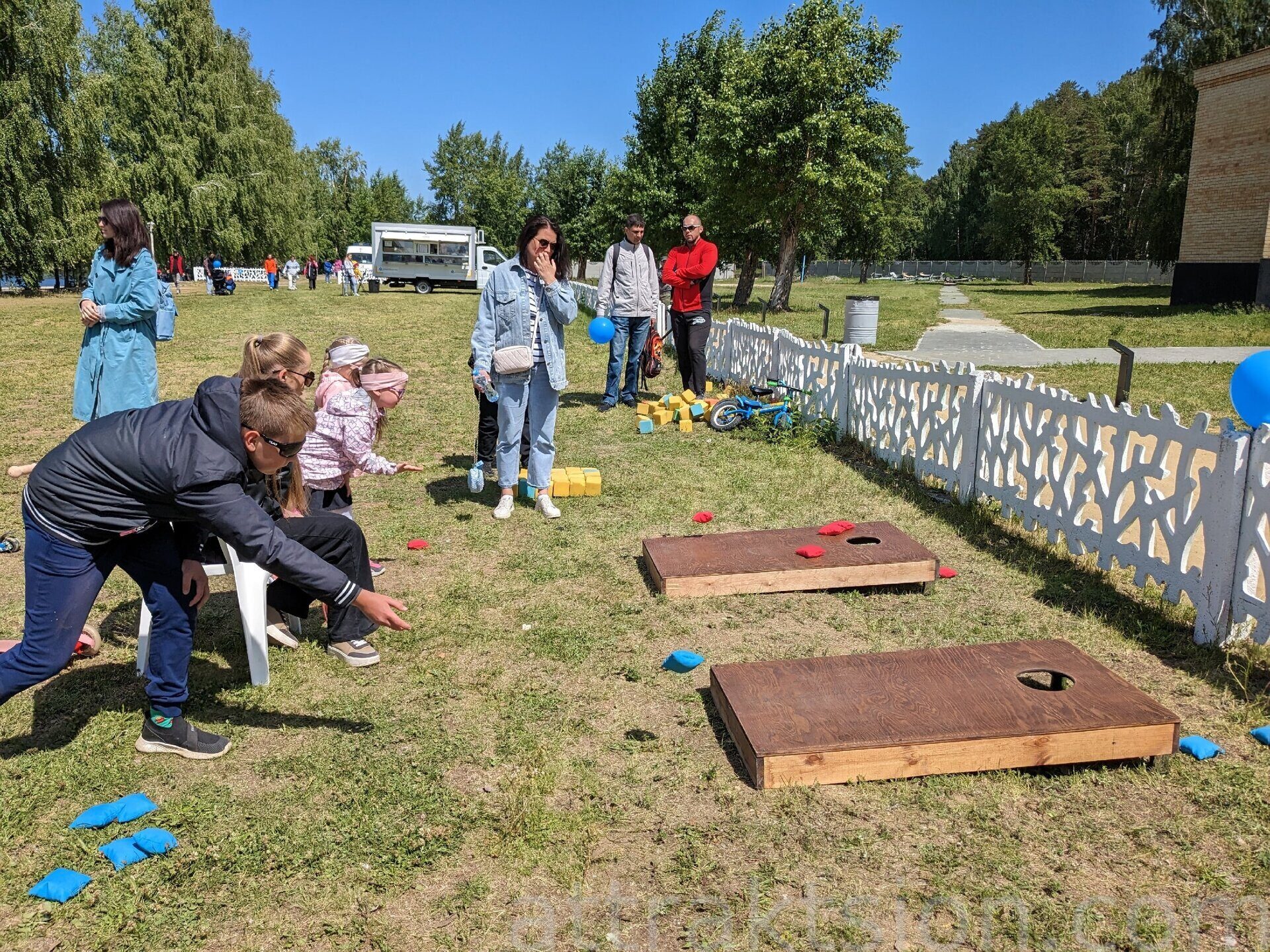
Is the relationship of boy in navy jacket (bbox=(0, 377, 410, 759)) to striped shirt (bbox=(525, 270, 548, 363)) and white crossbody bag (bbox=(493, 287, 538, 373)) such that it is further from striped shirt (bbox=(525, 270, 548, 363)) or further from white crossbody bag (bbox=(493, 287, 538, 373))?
striped shirt (bbox=(525, 270, 548, 363))

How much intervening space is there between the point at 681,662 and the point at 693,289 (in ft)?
22.7

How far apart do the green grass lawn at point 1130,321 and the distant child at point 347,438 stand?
1583 cm

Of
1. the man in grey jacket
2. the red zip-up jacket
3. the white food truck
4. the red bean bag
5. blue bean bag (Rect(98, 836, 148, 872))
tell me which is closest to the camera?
blue bean bag (Rect(98, 836, 148, 872))

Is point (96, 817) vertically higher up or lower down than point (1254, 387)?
lower down

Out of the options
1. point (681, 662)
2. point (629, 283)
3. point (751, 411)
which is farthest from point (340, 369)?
point (629, 283)

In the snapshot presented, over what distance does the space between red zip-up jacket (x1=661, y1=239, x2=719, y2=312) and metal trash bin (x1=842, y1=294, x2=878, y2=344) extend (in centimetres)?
839

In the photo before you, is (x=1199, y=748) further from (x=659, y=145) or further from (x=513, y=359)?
(x=659, y=145)

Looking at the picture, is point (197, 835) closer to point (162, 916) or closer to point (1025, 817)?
point (162, 916)

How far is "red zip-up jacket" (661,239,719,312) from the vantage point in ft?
33.6

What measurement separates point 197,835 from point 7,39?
37155 millimetres

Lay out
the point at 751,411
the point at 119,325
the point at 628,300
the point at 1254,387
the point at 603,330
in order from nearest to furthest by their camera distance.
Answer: the point at 1254,387 → the point at 119,325 → the point at 751,411 → the point at 628,300 → the point at 603,330

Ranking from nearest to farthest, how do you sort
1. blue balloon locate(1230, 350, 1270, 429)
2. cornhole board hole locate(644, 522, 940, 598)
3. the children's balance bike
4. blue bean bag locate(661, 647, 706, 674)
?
blue bean bag locate(661, 647, 706, 674) < blue balloon locate(1230, 350, 1270, 429) < cornhole board hole locate(644, 522, 940, 598) < the children's balance bike

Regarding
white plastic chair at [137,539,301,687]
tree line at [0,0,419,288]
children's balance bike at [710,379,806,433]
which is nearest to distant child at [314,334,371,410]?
white plastic chair at [137,539,301,687]

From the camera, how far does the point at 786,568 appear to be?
509 centimetres
